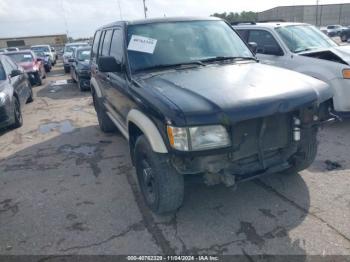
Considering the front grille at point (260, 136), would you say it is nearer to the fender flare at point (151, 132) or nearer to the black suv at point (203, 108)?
the black suv at point (203, 108)

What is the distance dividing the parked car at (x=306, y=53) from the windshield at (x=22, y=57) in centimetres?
1028

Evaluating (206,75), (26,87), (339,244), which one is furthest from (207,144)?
(26,87)

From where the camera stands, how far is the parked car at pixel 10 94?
6.57m

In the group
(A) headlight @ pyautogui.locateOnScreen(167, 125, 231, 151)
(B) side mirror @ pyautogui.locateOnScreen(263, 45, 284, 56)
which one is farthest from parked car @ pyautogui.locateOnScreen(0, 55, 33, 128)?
(B) side mirror @ pyautogui.locateOnScreen(263, 45, 284, 56)

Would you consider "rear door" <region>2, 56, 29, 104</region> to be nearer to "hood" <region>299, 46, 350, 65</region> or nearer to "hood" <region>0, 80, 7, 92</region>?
"hood" <region>0, 80, 7, 92</region>

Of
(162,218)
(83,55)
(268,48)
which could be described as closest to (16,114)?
(162,218)

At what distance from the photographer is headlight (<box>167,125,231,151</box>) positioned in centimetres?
261

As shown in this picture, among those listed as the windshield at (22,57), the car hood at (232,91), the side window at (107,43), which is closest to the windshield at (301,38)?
the car hood at (232,91)

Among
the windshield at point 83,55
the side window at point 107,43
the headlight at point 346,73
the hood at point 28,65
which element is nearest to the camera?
the side window at point 107,43

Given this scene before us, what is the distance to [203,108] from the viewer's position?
2.62 metres

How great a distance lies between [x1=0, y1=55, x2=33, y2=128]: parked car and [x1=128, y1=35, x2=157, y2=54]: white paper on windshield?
3.95m

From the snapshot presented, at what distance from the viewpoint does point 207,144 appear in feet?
8.72

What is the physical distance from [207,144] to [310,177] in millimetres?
1956

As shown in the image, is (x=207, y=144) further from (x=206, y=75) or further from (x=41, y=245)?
(x=41, y=245)
